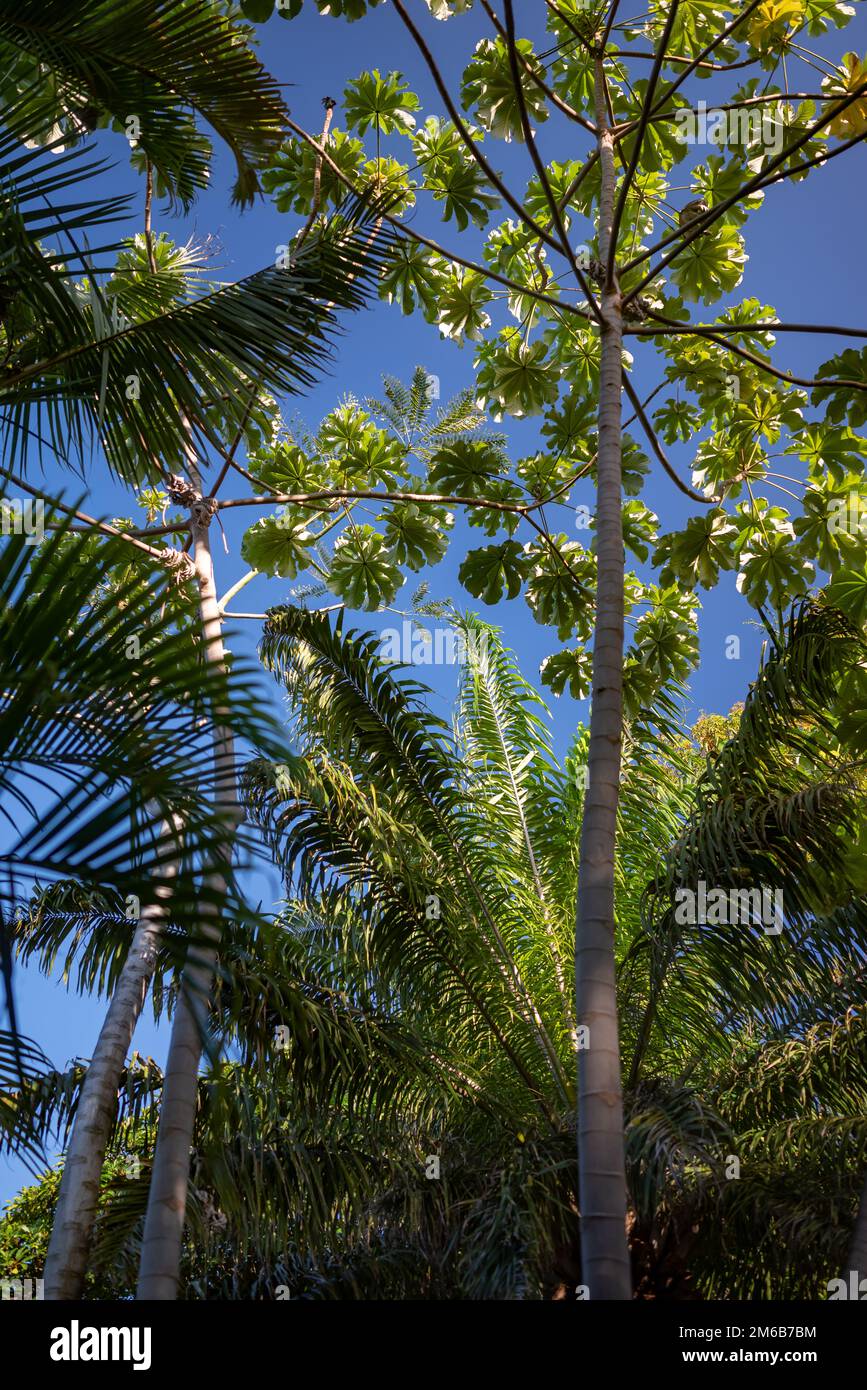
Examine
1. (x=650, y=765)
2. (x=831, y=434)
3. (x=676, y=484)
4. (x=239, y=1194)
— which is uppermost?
(x=831, y=434)

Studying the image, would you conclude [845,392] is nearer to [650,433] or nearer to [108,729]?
[650,433]

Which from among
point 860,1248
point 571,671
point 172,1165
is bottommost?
point 860,1248

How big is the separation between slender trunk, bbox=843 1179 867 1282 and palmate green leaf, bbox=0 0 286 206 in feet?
16.8

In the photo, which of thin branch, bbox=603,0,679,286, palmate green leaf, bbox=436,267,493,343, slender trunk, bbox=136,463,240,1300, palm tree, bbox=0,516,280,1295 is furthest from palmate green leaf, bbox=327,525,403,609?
palm tree, bbox=0,516,280,1295

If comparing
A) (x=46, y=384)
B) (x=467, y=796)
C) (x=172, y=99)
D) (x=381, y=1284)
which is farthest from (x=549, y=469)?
(x=381, y=1284)

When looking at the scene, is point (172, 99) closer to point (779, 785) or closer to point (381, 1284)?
point (779, 785)

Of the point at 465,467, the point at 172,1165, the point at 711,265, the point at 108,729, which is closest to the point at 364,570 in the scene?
the point at 465,467

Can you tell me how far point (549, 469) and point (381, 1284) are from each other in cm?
500

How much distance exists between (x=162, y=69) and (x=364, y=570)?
11.6 ft

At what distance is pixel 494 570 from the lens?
267 inches

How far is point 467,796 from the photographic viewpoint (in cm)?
747

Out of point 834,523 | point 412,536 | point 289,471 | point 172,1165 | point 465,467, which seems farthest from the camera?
point 289,471

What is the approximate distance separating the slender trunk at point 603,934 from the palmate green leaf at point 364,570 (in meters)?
3.01

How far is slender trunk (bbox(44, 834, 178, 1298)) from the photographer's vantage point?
18.6 feet
